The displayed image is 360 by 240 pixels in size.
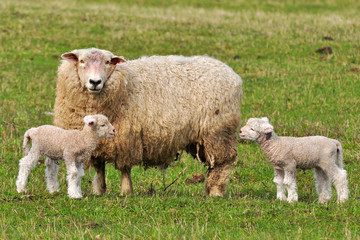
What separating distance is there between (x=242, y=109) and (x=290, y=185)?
7.32 metres

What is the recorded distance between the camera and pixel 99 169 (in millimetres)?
9406

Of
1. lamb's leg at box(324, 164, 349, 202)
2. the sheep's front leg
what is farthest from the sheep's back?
lamb's leg at box(324, 164, 349, 202)

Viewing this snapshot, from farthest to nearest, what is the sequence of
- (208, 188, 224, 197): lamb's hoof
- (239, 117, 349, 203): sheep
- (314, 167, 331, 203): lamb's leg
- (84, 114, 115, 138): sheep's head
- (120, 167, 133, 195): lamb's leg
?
1. (208, 188, 224, 197): lamb's hoof
2. (120, 167, 133, 195): lamb's leg
3. (314, 167, 331, 203): lamb's leg
4. (239, 117, 349, 203): sheep
5. (84, 114, 115, 138): sheep's head

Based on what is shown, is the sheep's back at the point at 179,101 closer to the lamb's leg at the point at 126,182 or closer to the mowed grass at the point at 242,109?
the lamb's leg at the point at 126,182

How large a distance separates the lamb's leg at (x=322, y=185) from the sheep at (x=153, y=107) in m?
1.72

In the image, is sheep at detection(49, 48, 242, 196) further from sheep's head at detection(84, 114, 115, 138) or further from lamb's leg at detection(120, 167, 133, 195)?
sheep's head at detection(84, 114, 115, 138)

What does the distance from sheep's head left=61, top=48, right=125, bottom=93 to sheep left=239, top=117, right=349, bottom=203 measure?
2087 millimetres

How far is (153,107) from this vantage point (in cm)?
943

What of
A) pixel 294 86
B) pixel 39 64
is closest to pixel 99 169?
pixel 294 86

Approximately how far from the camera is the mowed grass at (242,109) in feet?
23.9

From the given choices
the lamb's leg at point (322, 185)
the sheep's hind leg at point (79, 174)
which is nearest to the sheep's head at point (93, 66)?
the sheep's hind leg at point (79, 174)

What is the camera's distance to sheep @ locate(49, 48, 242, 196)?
898 centimetres

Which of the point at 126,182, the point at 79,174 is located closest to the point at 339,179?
the point at 126,182

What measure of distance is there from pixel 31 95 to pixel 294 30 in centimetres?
1161
